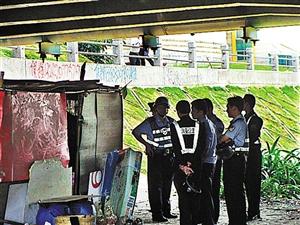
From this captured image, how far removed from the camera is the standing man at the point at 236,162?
1043cm

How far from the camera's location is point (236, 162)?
1049 centimetres

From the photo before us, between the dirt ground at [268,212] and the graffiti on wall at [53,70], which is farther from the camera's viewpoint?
the graffiti on wall at [53,70]

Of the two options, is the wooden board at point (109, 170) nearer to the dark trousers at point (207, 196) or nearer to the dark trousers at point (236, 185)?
the dark trousers at point (207, 196)

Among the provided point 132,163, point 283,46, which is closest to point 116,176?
point 132,163

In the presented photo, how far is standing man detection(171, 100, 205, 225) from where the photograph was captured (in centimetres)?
964

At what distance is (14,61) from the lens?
56.5ft

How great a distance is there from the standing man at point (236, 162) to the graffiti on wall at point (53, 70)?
8.35 meters

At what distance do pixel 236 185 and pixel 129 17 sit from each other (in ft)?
11.1

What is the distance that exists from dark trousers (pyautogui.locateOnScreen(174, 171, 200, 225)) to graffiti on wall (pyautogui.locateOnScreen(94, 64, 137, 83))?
10.5 m

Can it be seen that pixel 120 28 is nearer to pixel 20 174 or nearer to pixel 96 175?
pixel 96 175

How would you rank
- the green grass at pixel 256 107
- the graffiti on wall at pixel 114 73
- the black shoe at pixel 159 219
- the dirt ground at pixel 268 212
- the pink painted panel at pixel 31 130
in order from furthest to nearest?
the green grass at pixel 256 107 → the graffiti on wall at pixel 114 73 → the dirt ground at pixel 268 212 → the black shoe at pixel 159 219 → the pink painted panel at pixel 31 130

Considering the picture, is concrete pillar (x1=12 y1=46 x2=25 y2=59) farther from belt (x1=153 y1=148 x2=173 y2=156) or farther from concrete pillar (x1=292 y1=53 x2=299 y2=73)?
concrete pillar (x1=292 y1=53 x2=299 y2=73)

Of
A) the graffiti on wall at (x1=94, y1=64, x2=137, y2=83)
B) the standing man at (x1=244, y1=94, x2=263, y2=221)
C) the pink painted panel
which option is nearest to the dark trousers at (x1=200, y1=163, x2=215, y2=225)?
the standing man at (x1=244, y1=94, x2=263, y2=221)

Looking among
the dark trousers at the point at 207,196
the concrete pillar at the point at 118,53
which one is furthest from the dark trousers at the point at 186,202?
the concrete pillar at the point at 118,53
